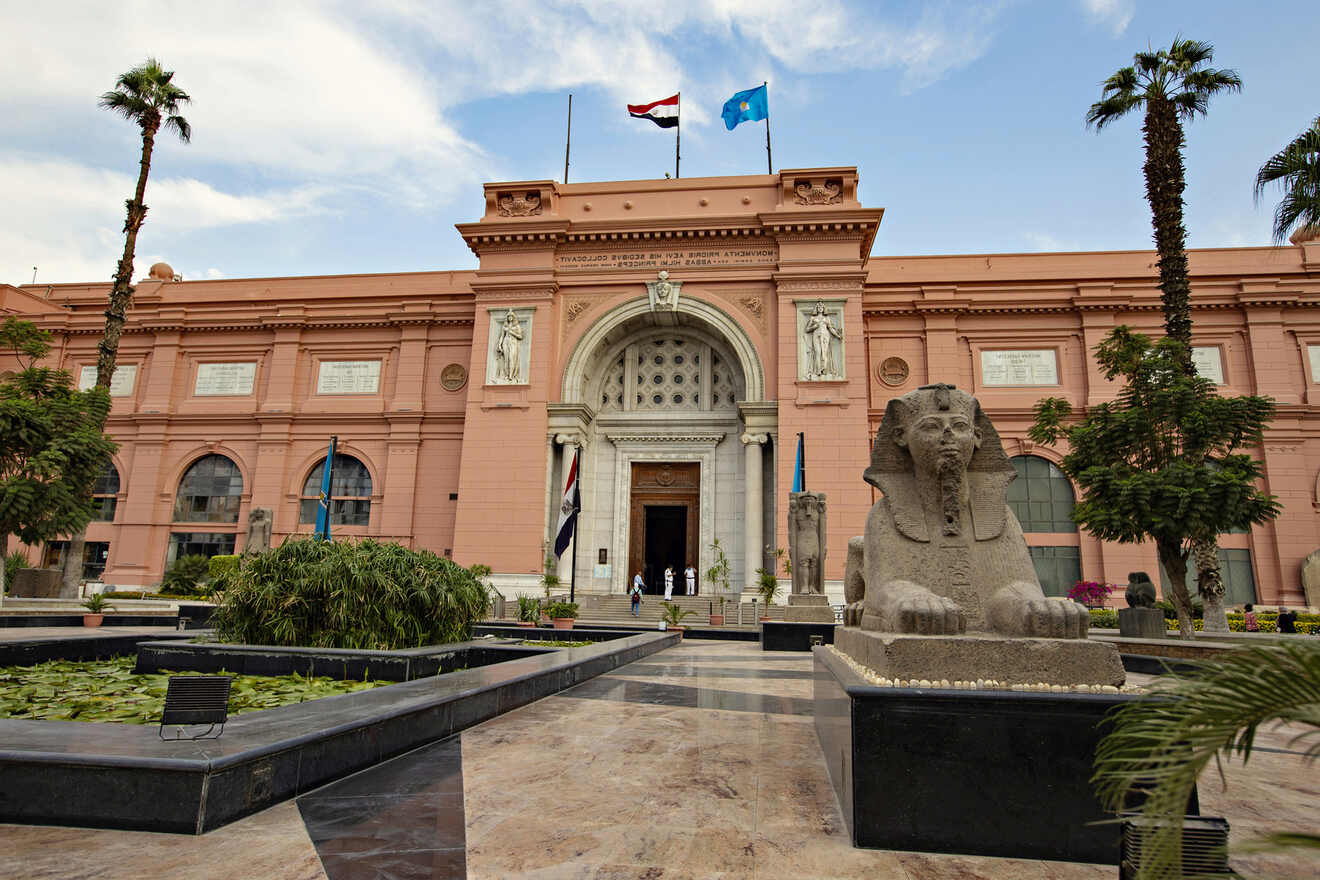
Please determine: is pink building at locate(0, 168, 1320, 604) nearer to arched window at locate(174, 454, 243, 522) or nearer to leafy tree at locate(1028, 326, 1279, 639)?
arched window at locate(174, 454, 243, 522)

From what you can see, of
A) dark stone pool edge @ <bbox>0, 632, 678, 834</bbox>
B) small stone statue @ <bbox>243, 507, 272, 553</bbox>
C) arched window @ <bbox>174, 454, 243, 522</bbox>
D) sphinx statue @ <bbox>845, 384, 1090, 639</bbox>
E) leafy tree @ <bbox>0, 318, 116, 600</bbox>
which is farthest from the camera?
arched window @ <bbox>174, 454, 243, 522</bbox>

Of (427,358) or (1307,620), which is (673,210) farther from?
(1307,620)

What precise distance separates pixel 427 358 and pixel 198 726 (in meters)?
23.2

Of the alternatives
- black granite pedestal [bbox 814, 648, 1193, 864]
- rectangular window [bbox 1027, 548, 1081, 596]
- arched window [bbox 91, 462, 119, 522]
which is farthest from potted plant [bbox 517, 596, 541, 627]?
arched window [bbox 91, 462, 119, 522]

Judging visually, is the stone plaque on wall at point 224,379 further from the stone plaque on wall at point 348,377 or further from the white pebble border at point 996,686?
the white pebble border at point 996,686

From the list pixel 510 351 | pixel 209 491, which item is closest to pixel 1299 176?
pixel 510 351

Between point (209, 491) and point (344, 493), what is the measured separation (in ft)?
16.1

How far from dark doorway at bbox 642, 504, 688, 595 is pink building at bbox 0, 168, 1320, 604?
0.09 meters

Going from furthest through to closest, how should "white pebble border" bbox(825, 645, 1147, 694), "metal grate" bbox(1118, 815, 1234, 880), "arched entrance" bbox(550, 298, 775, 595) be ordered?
"arched entrance" bbox(550, 298, 775, 595), "white pebble border" bbox(825, 645, 1147, 694), "metal grate" bbox(1118, 815, 1234, 880)

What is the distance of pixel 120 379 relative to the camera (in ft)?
88.4

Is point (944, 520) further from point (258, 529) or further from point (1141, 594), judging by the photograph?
point (258, 529)

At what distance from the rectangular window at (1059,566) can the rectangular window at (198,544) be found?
2535 cm

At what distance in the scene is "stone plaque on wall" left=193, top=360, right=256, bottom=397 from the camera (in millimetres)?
26250

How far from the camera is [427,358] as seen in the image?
2536cm
